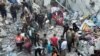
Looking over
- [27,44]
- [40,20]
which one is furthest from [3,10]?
[27,44]

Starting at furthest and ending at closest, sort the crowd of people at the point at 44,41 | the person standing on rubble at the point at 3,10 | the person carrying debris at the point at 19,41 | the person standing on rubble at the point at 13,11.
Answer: the person standing on rubble at the point at 13,11
the person standing on rubble at the point at 3,10
the person carrying debris at the point at 19,41
the crowd of people at the point at 44,41

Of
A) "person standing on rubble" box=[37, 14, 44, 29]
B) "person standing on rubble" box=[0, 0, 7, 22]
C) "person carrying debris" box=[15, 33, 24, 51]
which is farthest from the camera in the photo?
"person standing on rubble" box=[37, 14, 44, 29]

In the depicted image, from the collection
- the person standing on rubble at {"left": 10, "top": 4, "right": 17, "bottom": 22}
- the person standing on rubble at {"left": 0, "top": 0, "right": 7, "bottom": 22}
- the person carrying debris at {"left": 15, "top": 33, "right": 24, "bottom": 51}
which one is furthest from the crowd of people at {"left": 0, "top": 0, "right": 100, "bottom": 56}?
the person standing on rubble at {"left": 0, "top": 0, "right": 7, "bottom": 22}

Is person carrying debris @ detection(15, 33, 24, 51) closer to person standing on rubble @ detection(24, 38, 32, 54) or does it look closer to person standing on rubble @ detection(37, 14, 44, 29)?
person standing on rubble @ detection(24, 38, 32, 54)

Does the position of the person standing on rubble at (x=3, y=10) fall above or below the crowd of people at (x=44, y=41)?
above

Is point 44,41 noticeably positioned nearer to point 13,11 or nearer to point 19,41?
point 19,41

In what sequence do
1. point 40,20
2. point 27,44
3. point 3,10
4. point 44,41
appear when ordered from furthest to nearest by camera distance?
point 3,10, point 40,20, point 27,44, point 44,41

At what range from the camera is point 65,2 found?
33.4 m

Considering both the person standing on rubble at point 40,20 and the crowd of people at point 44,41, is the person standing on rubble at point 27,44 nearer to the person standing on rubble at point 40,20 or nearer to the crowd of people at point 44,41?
the crowd of people at point 44,41

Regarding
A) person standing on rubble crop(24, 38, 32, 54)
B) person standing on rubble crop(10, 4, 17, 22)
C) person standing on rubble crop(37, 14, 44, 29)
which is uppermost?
person standing on rubble crop(10, 4, 17, 22)

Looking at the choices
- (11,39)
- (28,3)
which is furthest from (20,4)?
(11,39)

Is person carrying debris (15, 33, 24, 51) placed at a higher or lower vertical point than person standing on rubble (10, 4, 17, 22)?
lower

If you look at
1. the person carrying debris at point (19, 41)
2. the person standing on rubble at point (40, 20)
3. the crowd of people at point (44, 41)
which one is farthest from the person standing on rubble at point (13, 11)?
the person carrying debris at point (19, 41)

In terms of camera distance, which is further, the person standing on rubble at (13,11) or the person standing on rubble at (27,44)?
the person standing on rubble at (13,11)
